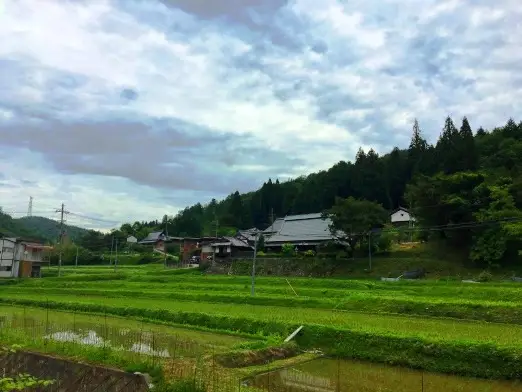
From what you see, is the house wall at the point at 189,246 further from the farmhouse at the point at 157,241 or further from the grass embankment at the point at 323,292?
the grass embankment at the point at 323,292

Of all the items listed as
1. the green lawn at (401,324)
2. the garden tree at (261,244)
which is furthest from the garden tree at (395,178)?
the green lawn at (401,324)

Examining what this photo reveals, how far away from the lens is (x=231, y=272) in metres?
50.9

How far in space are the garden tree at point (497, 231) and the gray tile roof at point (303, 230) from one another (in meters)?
17.8

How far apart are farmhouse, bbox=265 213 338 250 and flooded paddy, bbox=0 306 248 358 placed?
3025 centimetres

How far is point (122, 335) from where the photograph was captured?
1941 cm

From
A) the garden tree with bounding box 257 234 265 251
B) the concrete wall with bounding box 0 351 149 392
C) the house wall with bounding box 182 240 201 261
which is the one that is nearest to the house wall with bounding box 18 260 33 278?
the house wall with bounding box 182 240 201 261

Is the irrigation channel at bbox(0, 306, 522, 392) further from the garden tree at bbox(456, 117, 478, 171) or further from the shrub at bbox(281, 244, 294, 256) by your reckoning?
the garden tree at bbox(456, 117, 478, 171)

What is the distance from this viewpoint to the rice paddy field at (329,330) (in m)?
13.4

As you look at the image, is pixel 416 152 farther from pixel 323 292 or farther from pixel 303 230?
pixel 323 292

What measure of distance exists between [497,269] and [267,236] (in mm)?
31236

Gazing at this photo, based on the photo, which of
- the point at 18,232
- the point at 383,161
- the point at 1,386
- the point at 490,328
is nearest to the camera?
the point at 1,386

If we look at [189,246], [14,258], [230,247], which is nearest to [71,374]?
[230,247]

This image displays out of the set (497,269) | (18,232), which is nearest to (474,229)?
(497,269)

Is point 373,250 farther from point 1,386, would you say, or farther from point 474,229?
point 1,386
